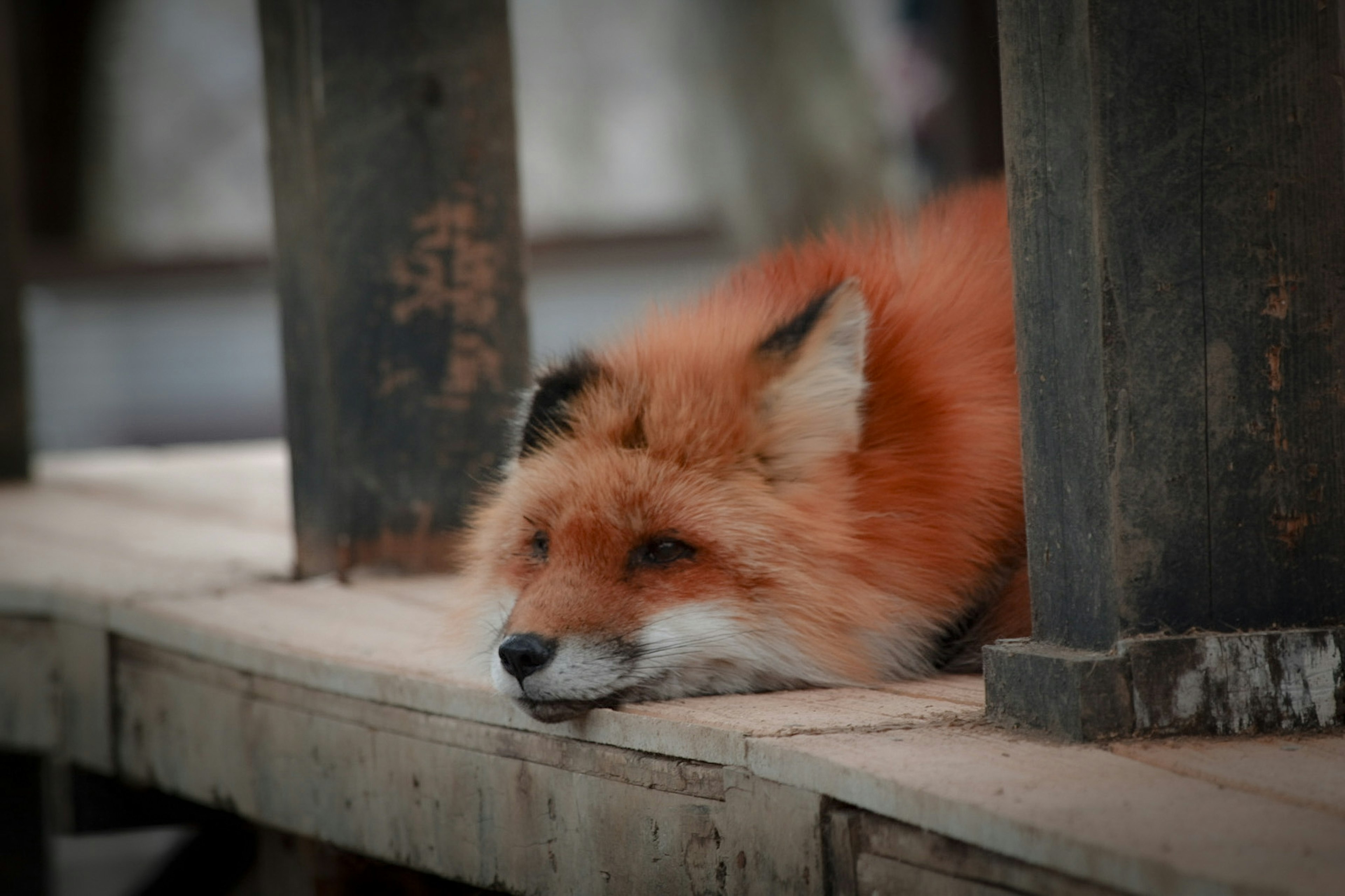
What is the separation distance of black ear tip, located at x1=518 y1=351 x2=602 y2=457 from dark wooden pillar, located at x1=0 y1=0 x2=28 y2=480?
4864 millimetres

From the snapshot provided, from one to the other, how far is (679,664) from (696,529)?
22cm

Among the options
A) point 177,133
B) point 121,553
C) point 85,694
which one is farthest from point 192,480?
point 177,133

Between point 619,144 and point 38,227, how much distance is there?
4.82 meters

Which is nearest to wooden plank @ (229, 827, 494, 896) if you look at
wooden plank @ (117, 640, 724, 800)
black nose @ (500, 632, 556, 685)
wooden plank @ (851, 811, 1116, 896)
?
wooden plank @ (117, 640, 724, 800)

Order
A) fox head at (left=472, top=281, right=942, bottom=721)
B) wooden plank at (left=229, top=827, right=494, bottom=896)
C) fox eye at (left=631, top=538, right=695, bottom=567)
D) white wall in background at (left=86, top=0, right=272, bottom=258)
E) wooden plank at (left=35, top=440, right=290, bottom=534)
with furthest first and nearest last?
white wall in background at (left=86, top=0, right=272, bottom=258) → wooden plank at (left=35, top=440, right=290, bottom=534) → wooden plank at (left=229, top=827, right=494, bottom=896) → fox eye at (left=631, top=538, right=695, bottom=567) → fox head at (left=472, top=281, right=942, bottom=721)

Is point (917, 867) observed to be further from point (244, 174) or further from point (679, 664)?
point (244, 174)

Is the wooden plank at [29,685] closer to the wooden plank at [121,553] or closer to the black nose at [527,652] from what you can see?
the wooden plank at [121,553]

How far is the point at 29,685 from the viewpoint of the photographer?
391 centimetres

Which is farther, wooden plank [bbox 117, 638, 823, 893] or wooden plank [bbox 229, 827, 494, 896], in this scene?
wooden plank [bbox 229, 827, 494, 896]

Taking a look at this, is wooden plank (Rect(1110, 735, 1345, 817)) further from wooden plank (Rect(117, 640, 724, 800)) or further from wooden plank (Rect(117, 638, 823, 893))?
wooden plank (Rect(117, 640, 724, 800))

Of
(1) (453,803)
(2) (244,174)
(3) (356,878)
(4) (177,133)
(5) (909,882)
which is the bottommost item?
(3) (356,878)

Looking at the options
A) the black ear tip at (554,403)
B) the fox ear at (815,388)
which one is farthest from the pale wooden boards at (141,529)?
the fox ear at (815,388)

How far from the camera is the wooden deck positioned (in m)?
1.62

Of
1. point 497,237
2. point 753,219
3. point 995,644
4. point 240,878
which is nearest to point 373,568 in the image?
point 497,237
